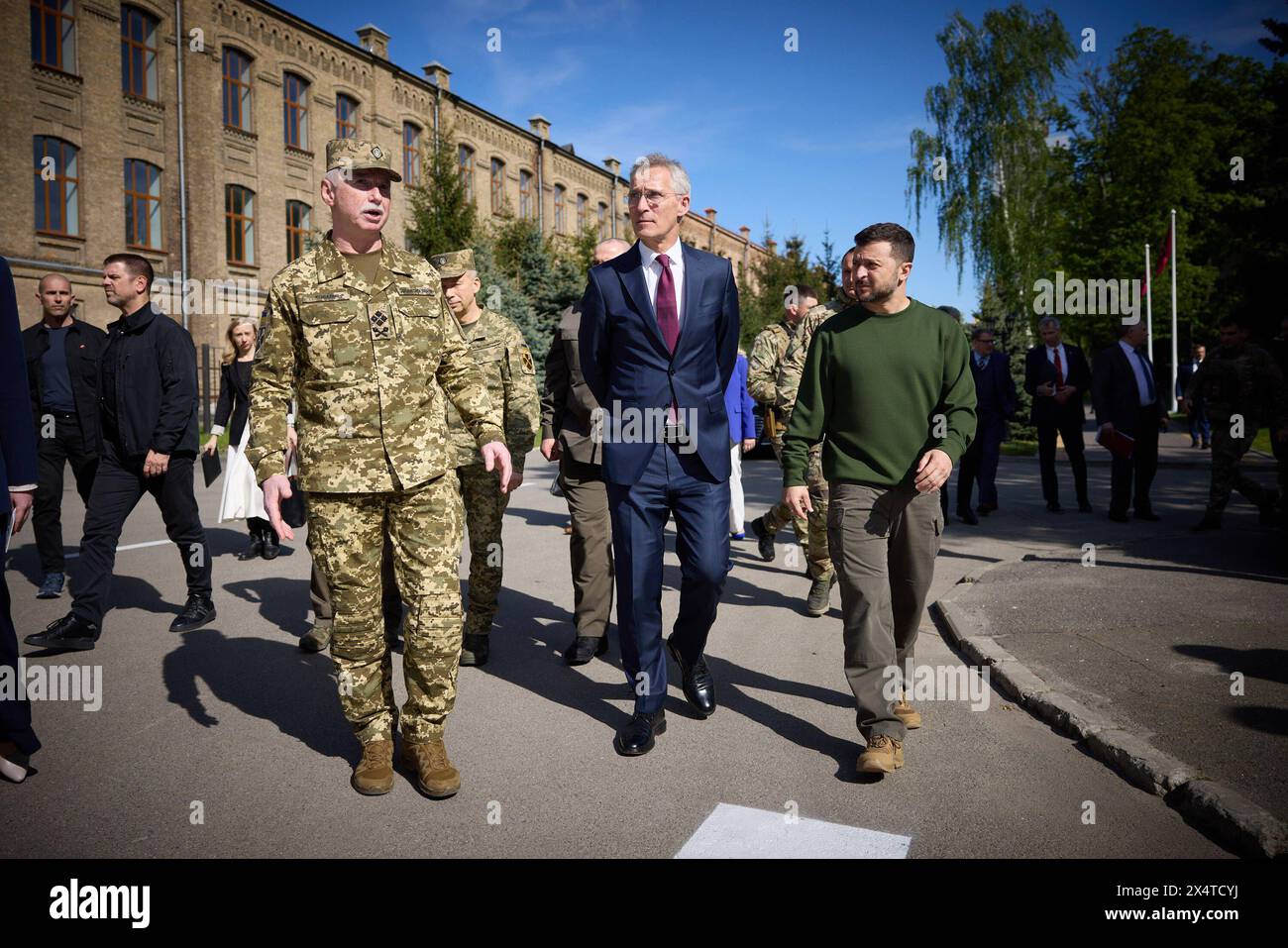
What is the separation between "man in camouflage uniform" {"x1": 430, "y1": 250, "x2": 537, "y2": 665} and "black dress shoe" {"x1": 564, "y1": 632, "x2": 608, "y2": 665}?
1.65 ft

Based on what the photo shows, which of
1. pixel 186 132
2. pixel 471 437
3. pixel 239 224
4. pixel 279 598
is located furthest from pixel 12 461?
pixel 239 224

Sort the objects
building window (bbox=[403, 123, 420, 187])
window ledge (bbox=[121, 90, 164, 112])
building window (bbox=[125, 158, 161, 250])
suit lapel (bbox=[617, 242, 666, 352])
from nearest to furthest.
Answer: suit lapel (bbox=[617, 242, 666, 352]) < window ledge (bbox=[121, 90, 164, 112]) < building window (bbox=[125, 158, 161, 250]) < building window (bbox=[403, 123, 420, 187])

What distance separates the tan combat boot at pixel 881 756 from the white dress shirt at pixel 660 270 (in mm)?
2022

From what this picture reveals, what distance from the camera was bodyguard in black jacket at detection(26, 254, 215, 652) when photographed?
6.13 meters

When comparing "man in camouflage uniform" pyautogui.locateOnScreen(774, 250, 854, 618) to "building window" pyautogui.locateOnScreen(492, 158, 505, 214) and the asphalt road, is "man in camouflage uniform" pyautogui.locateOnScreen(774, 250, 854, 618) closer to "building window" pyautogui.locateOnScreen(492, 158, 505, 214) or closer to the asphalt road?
the asphalt road

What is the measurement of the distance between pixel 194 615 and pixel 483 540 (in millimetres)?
2313

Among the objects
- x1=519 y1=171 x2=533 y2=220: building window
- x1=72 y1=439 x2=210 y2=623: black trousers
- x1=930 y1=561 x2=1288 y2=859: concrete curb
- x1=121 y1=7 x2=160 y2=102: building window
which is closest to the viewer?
x1=930 y1=561 x2=1288 y2=859: concrete curb

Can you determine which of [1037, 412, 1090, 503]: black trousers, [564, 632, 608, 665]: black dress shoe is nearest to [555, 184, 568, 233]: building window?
[1037, 412, 1090, 503]: black trousers

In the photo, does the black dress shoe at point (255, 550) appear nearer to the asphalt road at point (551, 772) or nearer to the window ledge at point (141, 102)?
the asphalt road at point (551, 772)

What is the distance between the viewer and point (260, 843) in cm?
326

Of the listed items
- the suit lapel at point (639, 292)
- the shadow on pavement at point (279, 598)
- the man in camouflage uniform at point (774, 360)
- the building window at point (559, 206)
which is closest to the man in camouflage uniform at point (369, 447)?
the suit lapel at point (639, 292)

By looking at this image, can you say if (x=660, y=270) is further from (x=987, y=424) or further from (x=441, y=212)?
(x=441, y=212)
